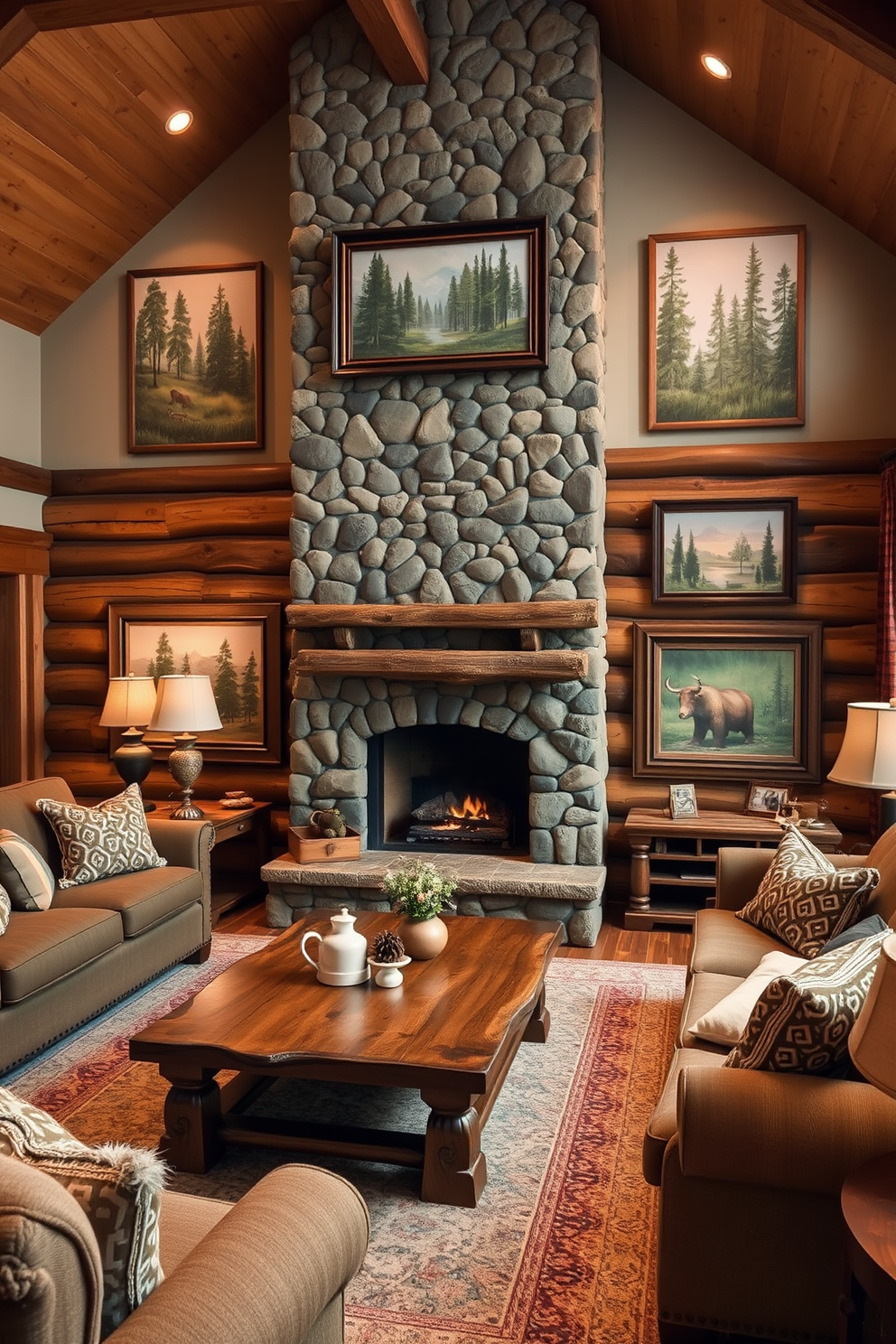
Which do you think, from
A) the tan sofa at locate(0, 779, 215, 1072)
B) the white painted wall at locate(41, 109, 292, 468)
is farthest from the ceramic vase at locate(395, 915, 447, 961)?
the white painted wall at locate(41, 109, 292, 468)

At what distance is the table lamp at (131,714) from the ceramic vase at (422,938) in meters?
2.75

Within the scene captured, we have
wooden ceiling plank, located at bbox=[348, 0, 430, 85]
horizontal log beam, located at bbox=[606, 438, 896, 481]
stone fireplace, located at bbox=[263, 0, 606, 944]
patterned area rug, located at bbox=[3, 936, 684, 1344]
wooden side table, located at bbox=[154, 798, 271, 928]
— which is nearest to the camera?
patterned area rug, located at bbox=[3, 936, 684, 1344]

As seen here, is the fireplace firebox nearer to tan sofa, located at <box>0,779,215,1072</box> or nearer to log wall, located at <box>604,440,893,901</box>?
log wall, located at <box>604,440,893,901</box>

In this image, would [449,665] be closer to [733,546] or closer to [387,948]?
[733,546]

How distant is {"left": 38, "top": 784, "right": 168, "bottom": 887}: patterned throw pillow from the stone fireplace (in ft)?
3.64

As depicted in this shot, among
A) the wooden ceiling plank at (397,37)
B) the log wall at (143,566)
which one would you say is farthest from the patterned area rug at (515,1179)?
A: the wooden ceiling plank at (397,37)

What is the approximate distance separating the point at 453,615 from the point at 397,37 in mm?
2806

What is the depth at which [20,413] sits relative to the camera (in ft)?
22.2

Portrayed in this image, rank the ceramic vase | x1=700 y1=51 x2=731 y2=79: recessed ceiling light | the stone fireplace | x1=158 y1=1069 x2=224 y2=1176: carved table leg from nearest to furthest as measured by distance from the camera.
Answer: x1=158 y1=1069 x2=224 y2=1176: carved table leg → the ceramic vase → x1=700 y1=51 x2=731 y2=79: recessed ceiling light → the stone fireplace

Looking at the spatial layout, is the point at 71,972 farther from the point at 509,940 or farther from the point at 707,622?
the point at 707,622

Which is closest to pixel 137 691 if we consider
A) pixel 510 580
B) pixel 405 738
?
pixel 405 738

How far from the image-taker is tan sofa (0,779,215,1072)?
12.7 ft

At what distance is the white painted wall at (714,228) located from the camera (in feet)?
19.3

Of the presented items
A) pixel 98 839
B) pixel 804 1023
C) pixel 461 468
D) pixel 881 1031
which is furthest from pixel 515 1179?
pixel 461 468
